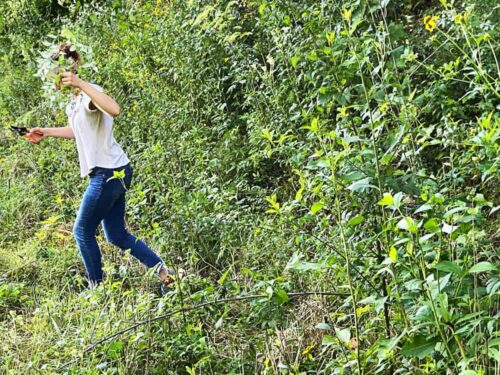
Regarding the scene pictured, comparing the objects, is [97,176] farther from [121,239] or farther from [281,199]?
[281,199]

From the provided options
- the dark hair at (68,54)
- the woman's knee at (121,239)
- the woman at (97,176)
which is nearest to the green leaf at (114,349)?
the woman at (97,176)

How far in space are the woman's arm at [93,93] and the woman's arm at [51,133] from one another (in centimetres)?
67

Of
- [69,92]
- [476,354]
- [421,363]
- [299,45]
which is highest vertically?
[69,92]

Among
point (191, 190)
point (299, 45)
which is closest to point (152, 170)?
point (191, 190)

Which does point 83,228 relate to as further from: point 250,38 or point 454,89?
point 454,89

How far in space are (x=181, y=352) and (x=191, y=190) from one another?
5.68 feet

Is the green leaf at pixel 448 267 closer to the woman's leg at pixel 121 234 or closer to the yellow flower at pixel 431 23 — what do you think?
the yellow flower at pixel 431 23

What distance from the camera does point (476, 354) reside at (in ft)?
6.29

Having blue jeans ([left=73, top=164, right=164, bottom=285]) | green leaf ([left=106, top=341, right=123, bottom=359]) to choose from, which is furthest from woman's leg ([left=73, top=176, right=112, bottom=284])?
green leaf ([left=106, top=341, right=123, bottom=359])

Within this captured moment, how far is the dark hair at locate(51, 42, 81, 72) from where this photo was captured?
373 cm

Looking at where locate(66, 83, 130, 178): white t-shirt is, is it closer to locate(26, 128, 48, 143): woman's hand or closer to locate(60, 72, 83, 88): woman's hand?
locate(60, 72, 83, 88): woman's hand

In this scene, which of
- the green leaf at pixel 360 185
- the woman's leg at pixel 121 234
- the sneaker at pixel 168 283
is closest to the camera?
the green leaf at pixel 360 185

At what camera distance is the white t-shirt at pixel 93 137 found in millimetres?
3812

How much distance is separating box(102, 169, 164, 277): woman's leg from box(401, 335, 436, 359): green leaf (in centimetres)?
221
